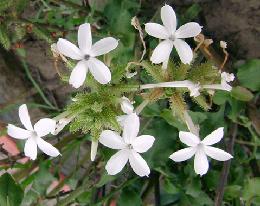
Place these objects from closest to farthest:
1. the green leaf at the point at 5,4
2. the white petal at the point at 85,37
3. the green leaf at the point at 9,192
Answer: the white petal at the point at 85,37 < the green leaf at the point at 5,4 < the green leaf at the point at 9,192

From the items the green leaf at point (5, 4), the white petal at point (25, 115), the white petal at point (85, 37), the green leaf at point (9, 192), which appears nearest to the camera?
the white petal at point (85, 37)

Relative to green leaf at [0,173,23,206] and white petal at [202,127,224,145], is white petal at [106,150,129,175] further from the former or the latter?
green leaf at [0,173,23,206]

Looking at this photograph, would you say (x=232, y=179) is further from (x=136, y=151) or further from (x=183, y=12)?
(x=136, y=151)

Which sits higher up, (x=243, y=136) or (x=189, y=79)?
(x=189, y=79)

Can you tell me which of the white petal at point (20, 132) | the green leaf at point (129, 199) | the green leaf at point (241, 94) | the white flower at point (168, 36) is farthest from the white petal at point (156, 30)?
the green leaf at point (129, 199)

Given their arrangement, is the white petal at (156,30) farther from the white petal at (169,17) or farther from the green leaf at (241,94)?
the green leaf at (241,94)

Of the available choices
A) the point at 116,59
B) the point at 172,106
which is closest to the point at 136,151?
the point at 172,106

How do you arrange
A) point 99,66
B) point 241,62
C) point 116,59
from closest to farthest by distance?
1. point 99,66
2. point 116,59
3. point 241,62

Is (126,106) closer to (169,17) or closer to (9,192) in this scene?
(169,17)
